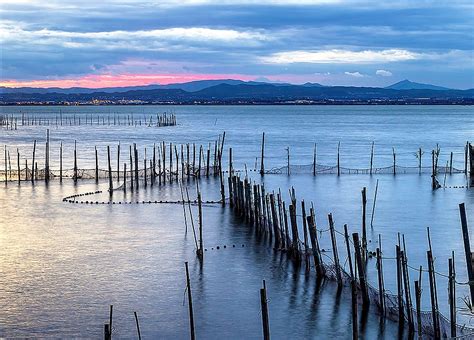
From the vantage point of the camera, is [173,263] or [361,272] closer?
[361,272]

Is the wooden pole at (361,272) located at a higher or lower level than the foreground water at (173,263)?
higher

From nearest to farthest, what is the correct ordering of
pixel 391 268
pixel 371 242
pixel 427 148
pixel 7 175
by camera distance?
pixel 391 268, pixel 371 242, pixel 7 175, pixel 427 148

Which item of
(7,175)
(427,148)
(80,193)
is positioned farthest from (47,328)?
(427,148)

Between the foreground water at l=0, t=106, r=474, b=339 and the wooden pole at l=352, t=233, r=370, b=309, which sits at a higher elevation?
the wooden pole at l=352, t=233, r=370, b=309

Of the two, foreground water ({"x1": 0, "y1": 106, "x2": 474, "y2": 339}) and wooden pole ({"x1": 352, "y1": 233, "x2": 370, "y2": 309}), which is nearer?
wooden pole ({"x1": 352, "y1": 233, "x2": 370, "y2": 309})

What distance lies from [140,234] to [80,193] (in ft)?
36.3

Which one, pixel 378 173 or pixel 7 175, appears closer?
pixel 7 175

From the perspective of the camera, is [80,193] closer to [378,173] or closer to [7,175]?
[7,175]

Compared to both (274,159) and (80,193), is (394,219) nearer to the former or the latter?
(80,193)

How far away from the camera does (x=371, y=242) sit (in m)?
28.0

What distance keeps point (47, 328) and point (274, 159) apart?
162ft

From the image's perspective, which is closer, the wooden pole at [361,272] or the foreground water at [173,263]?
the wooden pole at [361,272]

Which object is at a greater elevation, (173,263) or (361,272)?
(361,272)

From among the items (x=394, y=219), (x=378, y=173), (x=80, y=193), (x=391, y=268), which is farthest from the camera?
(x=378, y=173)
